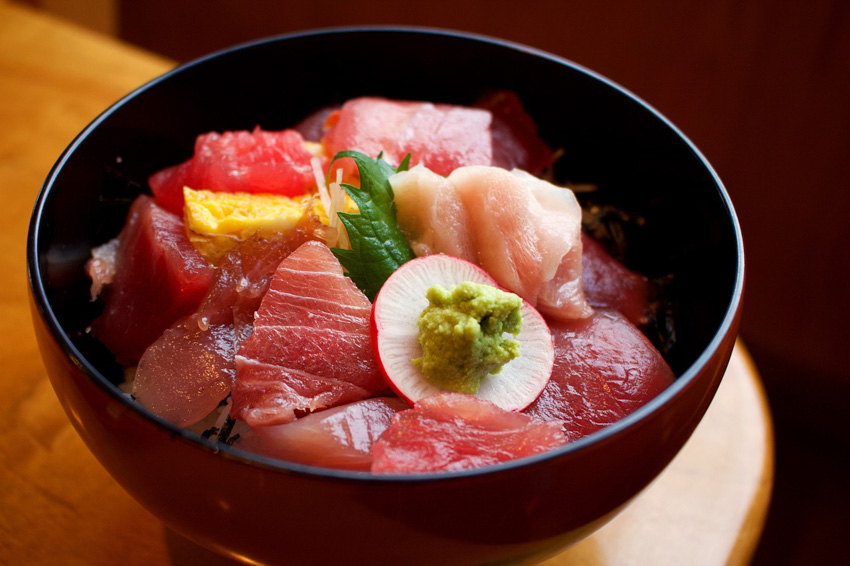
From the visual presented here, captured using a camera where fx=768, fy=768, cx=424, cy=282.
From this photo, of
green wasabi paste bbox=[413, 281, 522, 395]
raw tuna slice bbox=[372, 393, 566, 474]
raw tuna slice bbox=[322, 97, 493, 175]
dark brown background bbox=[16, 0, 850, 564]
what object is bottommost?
dark brown background bbox=[16, 0, 850, 564]

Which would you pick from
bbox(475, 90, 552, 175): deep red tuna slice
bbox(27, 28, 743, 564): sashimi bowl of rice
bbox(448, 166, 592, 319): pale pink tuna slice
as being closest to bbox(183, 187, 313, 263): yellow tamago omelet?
bbox(27, 28, 743, 564): sashimi bowl of rice

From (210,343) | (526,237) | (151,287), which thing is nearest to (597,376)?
(526,237)

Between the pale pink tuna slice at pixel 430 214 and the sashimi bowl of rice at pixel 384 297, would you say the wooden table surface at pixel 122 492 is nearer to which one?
the sashimi bowl of rice at pixel 384 297

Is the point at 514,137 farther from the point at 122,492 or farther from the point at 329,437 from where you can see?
the point at 122,492

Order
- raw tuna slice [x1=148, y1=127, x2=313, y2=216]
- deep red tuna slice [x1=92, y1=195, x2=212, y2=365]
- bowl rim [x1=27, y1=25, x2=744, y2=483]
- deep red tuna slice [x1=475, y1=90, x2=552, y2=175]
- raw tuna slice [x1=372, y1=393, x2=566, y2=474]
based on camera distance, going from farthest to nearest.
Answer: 1. deep red tuna slice [x1=475, y1=90, x2=552, y2=175]
2. raw tuna slice [x1=148, y1=127, x2=313, y2=216]
3. deep red tuna slice [x1=92, y1=195, x2=212, y2=365]
4. raw tuna slice [x1=372, y1=393, x2=566, y2=474]
5. bowl rim [x1=27, y1=25, x2=744, y2=483]

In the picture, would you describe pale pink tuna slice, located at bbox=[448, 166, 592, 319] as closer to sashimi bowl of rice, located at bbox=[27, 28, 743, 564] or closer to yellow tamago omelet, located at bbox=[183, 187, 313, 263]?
sashimi bowl of rice, located at bbox=[27, 28, 743, 564]

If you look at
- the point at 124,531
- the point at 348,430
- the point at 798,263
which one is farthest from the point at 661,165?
the point at 798,263
